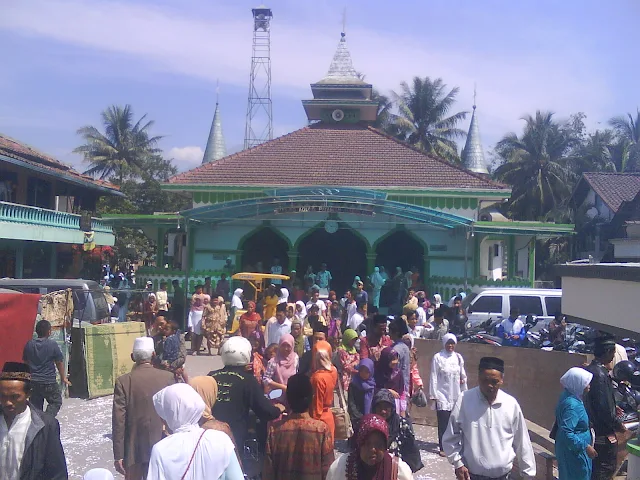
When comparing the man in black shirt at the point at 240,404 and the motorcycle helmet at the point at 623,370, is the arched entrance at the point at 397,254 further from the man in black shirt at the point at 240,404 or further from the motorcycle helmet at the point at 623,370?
the man in black shirt at the point at 240,404

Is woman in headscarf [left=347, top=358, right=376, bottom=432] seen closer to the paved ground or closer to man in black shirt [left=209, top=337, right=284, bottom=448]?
the paved ground

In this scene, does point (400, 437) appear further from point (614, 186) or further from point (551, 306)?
point (614, 186)

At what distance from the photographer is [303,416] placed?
4.68 m

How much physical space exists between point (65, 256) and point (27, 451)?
2833cm

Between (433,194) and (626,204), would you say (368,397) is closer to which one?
(433,194)

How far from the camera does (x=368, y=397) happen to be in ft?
24.1

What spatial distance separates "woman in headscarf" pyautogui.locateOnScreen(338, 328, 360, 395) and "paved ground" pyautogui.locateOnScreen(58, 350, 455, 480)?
31.9 inches

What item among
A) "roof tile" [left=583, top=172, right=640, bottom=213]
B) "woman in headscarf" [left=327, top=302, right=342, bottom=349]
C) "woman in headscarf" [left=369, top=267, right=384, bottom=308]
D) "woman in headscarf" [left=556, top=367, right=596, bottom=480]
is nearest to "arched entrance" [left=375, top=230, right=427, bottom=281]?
"woman in headscarf" [left=369, top=267, right=384, bottom=308]

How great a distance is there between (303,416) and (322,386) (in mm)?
1517

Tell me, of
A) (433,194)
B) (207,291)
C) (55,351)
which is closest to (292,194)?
(207,291)

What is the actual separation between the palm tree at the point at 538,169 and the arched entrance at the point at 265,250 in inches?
685

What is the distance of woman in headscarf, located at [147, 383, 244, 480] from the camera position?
12.4ft

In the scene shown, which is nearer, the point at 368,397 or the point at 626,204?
the point at 368,397

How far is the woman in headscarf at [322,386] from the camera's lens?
19.3ft
